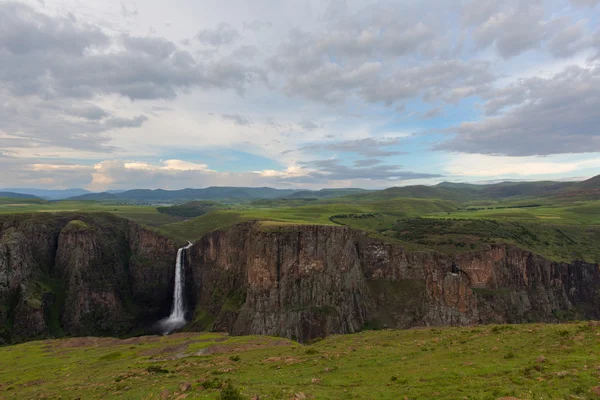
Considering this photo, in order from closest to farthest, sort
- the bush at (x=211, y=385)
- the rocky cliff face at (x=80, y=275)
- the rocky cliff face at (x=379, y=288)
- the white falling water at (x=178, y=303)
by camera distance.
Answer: the bush at (x=211, y=385)
the rocky cliff face at (x=379, y=288)
the rocky cliff face at (x=80, y=275)
the white falling water at (x=178, y=303)

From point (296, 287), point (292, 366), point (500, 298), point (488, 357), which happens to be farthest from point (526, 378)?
point (500, 298)

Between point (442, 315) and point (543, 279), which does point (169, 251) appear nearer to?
point (442, 315)

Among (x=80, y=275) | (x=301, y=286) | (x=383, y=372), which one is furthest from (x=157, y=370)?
(x=80, y=275)

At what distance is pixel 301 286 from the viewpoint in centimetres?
9144

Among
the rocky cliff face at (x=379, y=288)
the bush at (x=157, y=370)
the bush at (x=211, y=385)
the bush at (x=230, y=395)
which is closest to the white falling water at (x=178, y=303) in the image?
the rocky cliff face at (x=379, y=288)

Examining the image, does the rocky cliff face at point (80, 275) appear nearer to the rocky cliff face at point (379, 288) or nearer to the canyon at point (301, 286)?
the canyon at point (301, 286)

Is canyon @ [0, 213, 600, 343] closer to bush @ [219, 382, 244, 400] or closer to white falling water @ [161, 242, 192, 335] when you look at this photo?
white falling water @ [161, 242, 192, 335]

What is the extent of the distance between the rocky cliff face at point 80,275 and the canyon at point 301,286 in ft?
1.20

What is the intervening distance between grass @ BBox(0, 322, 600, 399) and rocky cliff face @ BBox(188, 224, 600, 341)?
3957 cm

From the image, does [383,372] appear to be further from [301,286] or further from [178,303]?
[178,303]

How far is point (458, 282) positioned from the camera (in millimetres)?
90500

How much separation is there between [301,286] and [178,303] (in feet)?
179

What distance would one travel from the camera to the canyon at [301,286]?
89188 mm

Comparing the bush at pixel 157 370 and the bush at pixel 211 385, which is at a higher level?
the bush at pixel 211 385
